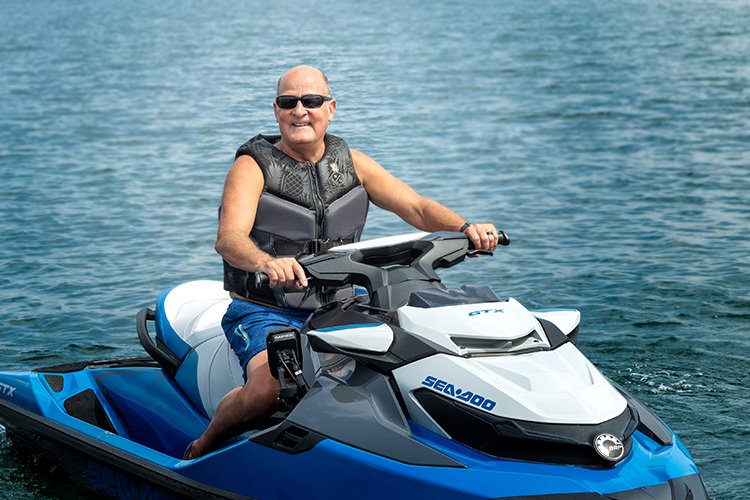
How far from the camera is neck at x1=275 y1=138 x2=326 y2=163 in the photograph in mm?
4355

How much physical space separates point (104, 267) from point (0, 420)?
13.7 ft

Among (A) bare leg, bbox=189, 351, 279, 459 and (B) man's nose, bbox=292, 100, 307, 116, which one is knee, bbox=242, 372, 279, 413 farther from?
(B) man's nose, bbox=292, 100, 307, 116

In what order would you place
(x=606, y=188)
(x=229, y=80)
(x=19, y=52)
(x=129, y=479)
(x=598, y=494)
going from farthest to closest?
(x=19, y=52), (x=229, y=80), (x=606, y=188), (x=129, y=479), (x=598, y=494)

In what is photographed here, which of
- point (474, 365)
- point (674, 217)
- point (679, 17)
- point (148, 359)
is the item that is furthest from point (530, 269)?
point (679, 17)

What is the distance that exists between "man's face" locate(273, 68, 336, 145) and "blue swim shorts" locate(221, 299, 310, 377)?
0.64 metres

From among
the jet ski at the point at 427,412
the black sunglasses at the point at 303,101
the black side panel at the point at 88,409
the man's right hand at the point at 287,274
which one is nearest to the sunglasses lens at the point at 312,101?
the black sunglasses at the point at 303,101

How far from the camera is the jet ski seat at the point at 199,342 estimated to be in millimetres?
4207

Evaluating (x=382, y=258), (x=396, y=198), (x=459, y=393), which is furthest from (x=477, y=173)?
(x=459, y=393)

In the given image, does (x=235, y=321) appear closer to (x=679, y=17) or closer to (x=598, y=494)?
(x=598, y=494)

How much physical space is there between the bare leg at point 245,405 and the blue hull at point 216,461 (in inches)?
2.9

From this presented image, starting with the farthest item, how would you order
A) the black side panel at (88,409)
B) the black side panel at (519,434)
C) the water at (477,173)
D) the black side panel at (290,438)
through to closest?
the water at (477,173), the black side panel at (88,409), the black side panel at (290,438), the black side panel at (519,434)

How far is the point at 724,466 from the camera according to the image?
4883 millimetres

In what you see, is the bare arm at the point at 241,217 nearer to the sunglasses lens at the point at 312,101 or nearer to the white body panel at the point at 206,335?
the sunglasses lens at the point at 312,101

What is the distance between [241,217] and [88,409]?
1199mm
